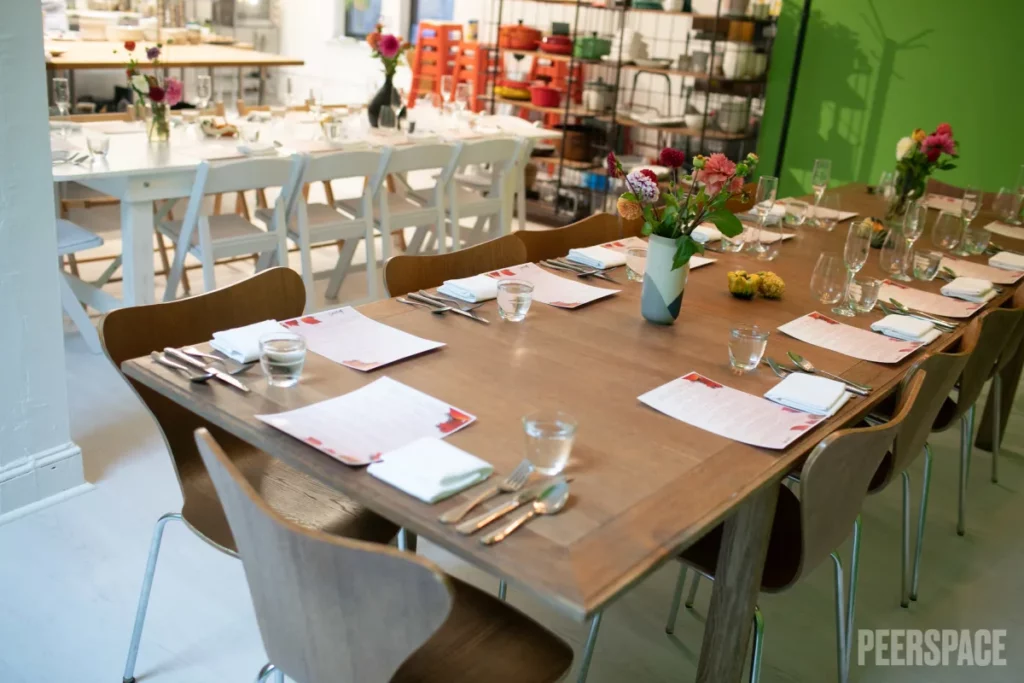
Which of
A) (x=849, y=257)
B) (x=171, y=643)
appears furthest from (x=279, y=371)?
(x=849, y=257)

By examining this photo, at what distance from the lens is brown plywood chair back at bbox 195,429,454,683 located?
3.76 ft

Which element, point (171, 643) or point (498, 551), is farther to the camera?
point (171, 643)

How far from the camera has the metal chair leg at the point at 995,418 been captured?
10.4 ft

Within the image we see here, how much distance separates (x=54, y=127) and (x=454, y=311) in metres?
2.67

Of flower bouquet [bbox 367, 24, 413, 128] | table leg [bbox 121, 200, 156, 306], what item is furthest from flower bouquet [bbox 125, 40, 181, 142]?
flower bouquet [bbox 367, 24, 413, 128]

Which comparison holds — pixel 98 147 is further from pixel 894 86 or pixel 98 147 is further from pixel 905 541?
pixel 894 86

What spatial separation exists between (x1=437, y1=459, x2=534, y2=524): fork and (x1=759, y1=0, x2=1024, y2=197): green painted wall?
16.7 feet

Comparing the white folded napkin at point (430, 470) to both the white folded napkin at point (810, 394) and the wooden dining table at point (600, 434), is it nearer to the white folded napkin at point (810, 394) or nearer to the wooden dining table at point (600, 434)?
the wooden dining table at point (600, 434)

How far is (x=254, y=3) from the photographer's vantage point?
31.5 feet

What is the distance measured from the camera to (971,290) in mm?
2762

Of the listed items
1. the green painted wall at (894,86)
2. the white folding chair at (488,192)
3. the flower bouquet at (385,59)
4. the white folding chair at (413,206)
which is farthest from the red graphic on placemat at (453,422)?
the green painted wall at (894,86)

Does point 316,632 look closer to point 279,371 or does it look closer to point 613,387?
point 279,371

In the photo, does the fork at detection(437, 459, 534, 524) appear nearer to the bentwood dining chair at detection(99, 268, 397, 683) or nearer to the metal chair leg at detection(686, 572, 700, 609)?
the bentwood dining chair at detection(99, 268, 397, 683)

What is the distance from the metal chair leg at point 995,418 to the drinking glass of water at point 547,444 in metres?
2.17
